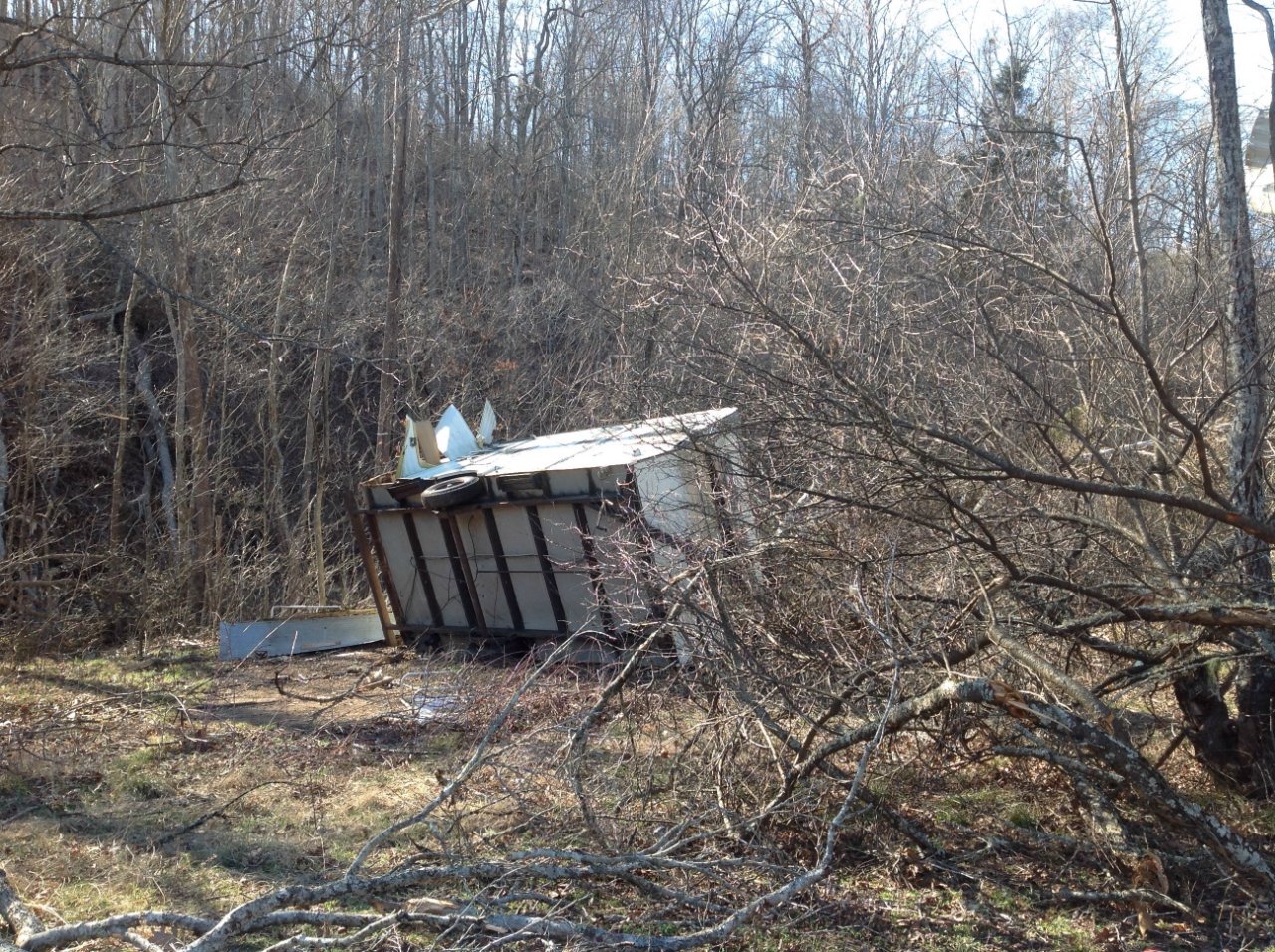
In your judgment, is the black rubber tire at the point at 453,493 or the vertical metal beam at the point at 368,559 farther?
the vertical metal beam at the point at 368,559

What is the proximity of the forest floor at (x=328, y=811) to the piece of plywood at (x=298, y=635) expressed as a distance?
3.66ft

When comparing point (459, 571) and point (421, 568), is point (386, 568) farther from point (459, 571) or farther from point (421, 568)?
point (459, 571)

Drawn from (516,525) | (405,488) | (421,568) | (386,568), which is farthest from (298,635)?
(516,525)

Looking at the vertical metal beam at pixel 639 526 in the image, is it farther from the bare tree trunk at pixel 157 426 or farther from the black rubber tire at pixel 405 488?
the bare tree trunk at pixel 157 426

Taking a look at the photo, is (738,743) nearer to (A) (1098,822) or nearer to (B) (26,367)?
(A) (1098,822)

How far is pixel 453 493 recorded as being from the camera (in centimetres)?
899

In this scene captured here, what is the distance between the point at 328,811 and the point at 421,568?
4.27 metres

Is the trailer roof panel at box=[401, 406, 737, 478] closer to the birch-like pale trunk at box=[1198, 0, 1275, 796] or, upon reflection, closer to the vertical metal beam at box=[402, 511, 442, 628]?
the vertical metal beam at box=[402, 511, 442, 628]

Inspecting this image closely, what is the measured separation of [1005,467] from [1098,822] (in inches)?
57.8

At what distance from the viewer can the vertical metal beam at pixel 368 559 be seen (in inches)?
401

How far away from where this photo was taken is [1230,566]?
5508mm

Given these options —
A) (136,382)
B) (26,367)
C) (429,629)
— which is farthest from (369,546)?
(136,382)

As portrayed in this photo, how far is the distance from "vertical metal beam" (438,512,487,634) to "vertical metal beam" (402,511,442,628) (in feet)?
1.10

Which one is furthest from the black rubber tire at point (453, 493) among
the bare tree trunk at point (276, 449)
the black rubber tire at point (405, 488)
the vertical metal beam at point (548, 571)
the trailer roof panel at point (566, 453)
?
the bare tree trunk at point (276, 449)
